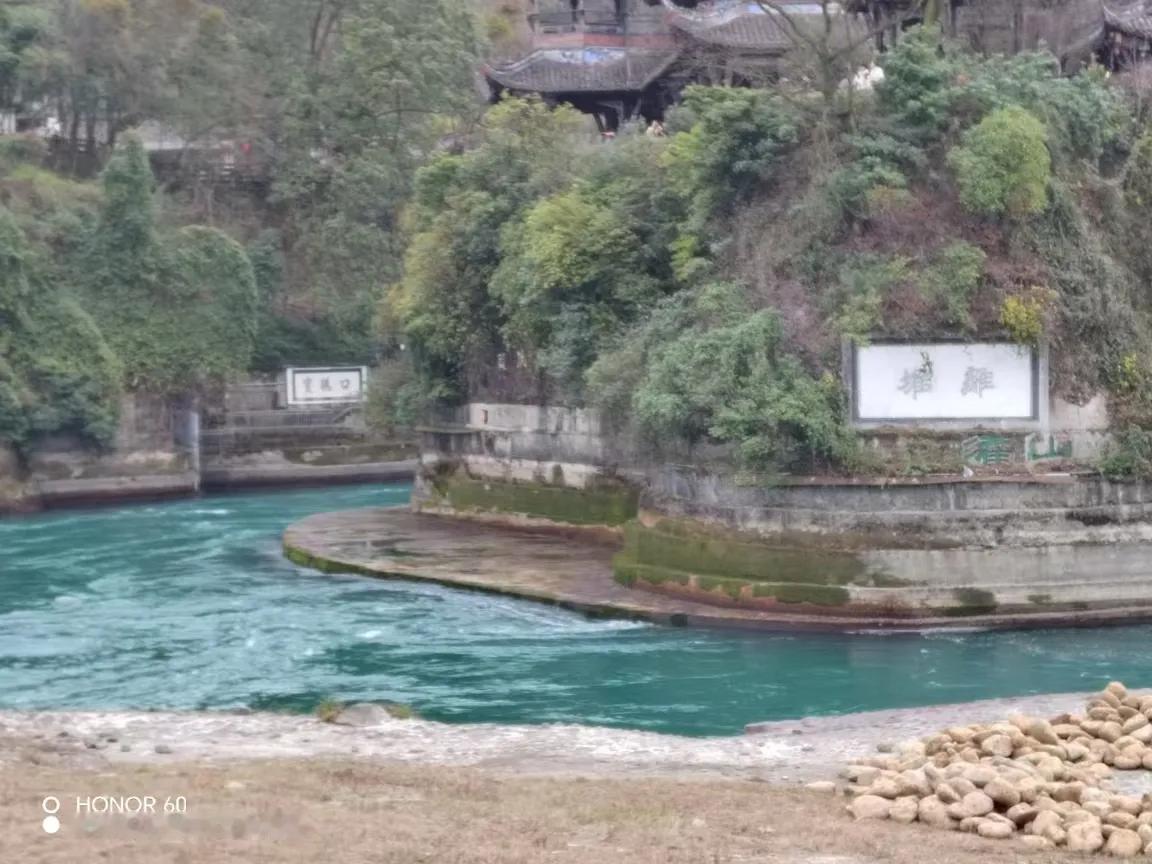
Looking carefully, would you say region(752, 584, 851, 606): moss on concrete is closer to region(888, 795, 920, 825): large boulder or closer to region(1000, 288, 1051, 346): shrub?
region(1000, 288, 1051, 346): shrub

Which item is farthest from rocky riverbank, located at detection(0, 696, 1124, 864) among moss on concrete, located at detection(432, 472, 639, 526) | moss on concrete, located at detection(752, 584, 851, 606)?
moss on concrete, located at detection(432, 472, 639, 526)

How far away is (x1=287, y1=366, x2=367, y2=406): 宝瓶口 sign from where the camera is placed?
2167 inches

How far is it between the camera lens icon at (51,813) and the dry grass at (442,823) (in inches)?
2.6

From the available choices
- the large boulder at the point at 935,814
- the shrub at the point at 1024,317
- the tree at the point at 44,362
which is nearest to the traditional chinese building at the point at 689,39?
the shrub at the point at 1024,317

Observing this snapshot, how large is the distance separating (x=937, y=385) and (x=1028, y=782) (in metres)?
15.4

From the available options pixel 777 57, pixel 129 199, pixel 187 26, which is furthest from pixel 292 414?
pixel 777 57

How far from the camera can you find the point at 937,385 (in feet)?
96.0

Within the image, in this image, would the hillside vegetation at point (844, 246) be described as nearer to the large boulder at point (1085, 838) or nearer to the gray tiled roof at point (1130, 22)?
the gray tiled roof at point (1130, 22)

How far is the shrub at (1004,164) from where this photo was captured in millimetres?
29641

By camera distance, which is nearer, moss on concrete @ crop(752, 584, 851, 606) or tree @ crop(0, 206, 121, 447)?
moss on concrete @ crop(752, 584, 851, 606)

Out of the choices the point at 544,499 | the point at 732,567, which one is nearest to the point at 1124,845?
the point at 732,567

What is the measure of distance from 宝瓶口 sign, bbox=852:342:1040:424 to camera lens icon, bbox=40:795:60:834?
17.8 m

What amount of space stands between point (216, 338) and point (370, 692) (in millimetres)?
33050

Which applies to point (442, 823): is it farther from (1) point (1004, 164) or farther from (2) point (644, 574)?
(1) point (1004, 164)
